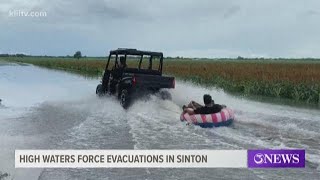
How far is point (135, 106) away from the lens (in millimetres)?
11188

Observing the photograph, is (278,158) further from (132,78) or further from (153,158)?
(132,78)

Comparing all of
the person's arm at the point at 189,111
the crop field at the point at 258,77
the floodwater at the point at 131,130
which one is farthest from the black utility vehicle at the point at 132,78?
the person's arm at the point at 189,111

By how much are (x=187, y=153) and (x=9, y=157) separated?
7.73 feet

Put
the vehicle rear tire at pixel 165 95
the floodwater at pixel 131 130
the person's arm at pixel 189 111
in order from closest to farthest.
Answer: the floodwater at pixel 131 130, the person's arm at pixel 189 111, the vehicle rear tire at pixel 165 95

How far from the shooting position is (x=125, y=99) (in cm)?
1134

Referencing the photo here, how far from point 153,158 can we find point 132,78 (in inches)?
262

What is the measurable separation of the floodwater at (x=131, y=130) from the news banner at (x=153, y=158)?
63 centimetres

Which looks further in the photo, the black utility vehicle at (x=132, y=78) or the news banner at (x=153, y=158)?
the black utility vehicle at (x=132, y=78)

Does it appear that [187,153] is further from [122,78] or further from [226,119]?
[122,78]

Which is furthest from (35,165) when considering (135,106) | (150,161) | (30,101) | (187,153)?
(30,101)

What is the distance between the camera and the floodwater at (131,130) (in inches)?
220

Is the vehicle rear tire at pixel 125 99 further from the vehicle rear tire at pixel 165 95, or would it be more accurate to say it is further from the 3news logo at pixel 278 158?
the 3news logo at pixel 278 158

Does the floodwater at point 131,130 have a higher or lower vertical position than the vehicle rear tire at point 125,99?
lower

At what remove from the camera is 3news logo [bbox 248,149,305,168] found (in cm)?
469
